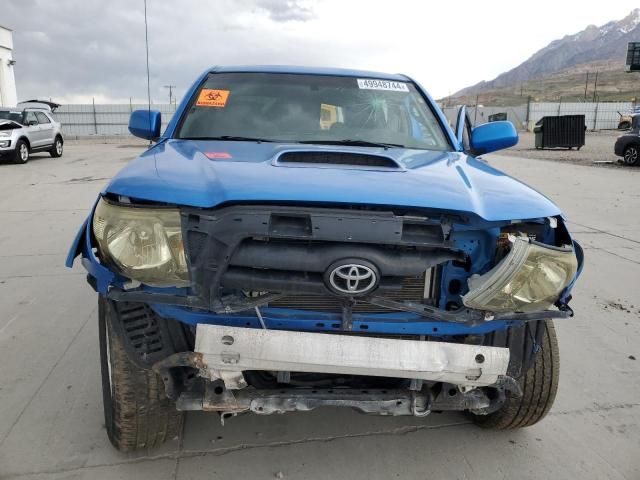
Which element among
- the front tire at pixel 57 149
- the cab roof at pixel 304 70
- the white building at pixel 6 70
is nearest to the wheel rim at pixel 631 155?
the cab roof at pixel 304 70

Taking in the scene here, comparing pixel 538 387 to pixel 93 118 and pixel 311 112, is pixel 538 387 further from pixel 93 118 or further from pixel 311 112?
pixel 93 118

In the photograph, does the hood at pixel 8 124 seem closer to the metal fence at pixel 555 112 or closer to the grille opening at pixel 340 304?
the grille opening at pixel 340 304

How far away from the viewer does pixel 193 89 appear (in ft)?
10.7

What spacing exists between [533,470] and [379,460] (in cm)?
68

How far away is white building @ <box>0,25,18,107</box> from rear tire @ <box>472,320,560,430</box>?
33.2m

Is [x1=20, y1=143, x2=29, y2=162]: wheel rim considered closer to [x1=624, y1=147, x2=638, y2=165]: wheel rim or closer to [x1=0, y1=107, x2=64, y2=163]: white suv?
[x1=0, y1=107, x2=64, y2=163]: white suv

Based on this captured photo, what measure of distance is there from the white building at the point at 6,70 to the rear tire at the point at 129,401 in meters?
32.4

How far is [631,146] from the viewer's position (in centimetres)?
1490

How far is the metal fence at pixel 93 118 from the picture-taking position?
32.0 m

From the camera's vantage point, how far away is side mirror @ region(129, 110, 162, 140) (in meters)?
3.36

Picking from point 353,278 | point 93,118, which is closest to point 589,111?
point 93,118

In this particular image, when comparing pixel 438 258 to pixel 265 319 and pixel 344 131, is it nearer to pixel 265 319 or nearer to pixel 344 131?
pixel 265 319

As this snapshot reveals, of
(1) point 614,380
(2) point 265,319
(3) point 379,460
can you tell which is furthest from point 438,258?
(1) point 614,380

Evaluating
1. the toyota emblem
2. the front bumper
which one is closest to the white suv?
the front bumper
